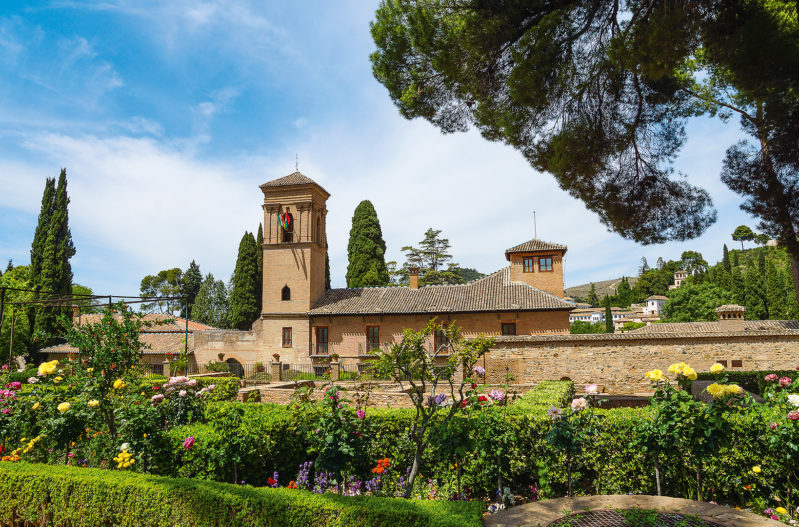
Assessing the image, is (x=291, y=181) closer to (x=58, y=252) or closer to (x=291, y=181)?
(x=291, y=181)

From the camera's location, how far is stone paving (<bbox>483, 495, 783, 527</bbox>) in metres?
3.54

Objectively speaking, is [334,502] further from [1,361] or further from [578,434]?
[1,361]

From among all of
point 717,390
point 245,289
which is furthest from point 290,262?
point 717,390

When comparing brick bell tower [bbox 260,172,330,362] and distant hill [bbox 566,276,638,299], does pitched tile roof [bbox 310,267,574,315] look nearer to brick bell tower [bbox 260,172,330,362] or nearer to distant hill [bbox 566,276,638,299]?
brick bell tower [bbox 260,172,330,362]

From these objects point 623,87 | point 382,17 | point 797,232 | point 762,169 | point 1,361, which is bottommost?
point 1,361

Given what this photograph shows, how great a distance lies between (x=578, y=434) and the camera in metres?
4.62

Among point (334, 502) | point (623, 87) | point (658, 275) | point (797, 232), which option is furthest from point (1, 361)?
point (658, 275)

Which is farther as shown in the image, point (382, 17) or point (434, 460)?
point (382, 17)

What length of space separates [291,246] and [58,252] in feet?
62.0

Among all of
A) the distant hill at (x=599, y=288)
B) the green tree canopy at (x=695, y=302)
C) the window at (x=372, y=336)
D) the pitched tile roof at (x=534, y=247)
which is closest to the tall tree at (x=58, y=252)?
the window at (x=372, y=336)

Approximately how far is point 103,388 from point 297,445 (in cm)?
269

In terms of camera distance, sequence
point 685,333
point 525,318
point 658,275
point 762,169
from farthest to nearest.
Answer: point 658,275
point 525,318
point 685,333
point 762,169

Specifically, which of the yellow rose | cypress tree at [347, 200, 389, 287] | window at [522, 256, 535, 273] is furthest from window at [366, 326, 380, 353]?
the yellow rose

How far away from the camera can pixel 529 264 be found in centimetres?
2505
